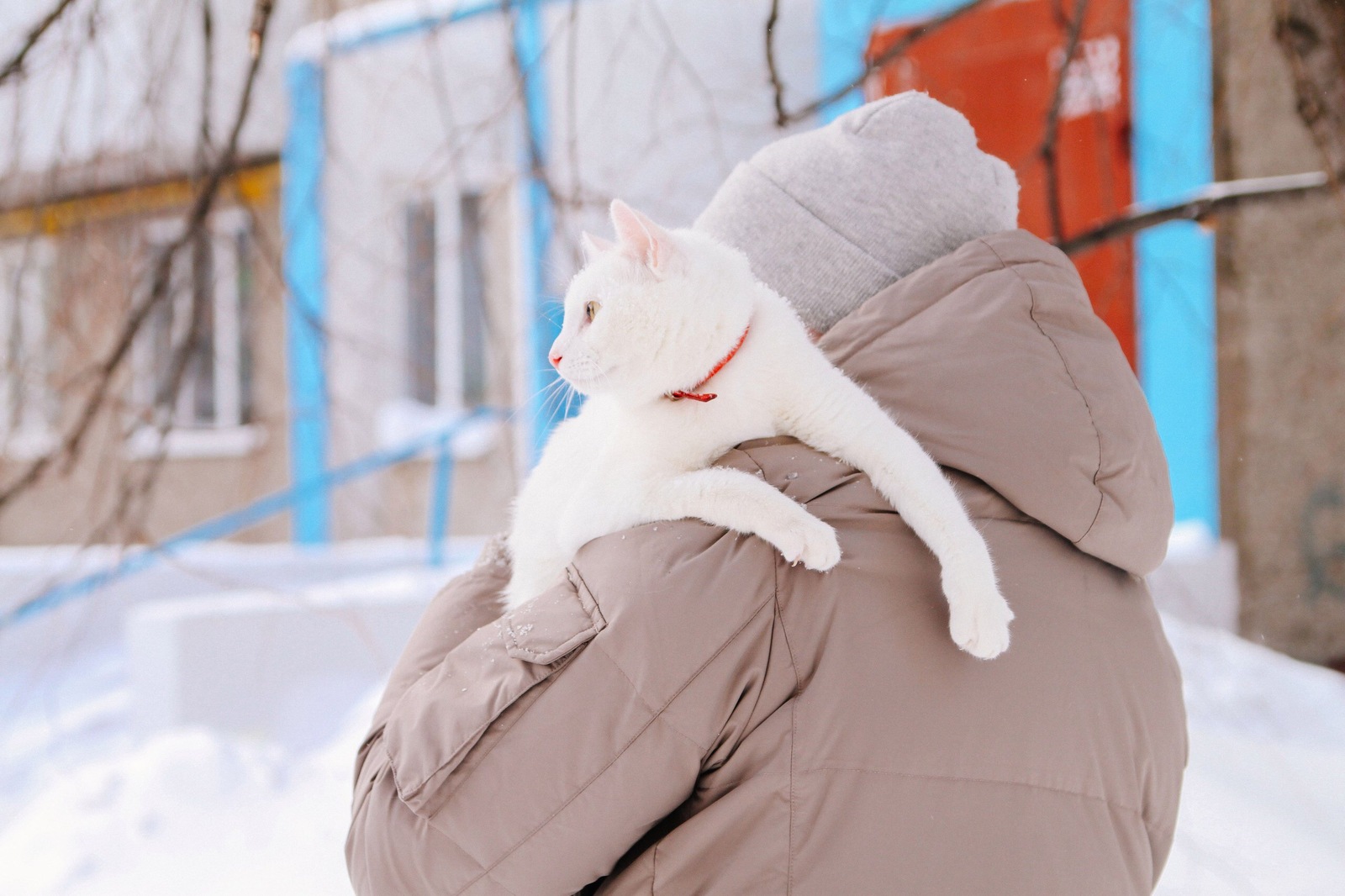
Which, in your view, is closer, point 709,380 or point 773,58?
point 709,380

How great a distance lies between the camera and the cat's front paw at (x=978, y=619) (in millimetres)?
788

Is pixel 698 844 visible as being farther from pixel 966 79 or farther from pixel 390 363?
pixel 390 363

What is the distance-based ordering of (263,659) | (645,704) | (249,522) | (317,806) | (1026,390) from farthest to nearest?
(249,522)
(263,659)
(317,806)
(1026,390)
(645,704)

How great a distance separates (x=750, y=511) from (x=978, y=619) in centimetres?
22

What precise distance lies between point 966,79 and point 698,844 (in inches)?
132

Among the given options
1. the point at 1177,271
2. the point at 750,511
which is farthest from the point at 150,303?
the point at 1177,271

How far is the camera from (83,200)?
2.30 m

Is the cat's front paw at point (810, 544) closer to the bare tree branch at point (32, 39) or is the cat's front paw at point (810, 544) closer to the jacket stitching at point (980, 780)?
the jacket stitching at point (980, 780)

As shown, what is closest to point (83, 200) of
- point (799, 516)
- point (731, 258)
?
point (731, 258)

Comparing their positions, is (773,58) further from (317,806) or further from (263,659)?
(263,659)

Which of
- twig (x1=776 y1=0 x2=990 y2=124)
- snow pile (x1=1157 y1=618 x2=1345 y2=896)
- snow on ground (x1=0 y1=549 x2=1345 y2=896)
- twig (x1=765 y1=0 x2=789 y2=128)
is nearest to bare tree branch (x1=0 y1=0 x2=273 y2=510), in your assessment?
snow on ground (x1=0 y1=549 x2=1345 y2=896)

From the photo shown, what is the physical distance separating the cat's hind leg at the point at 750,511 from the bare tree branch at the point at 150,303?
5.17ft

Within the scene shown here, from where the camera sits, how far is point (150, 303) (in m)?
2.06

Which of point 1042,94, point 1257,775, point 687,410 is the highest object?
point 1042,94
